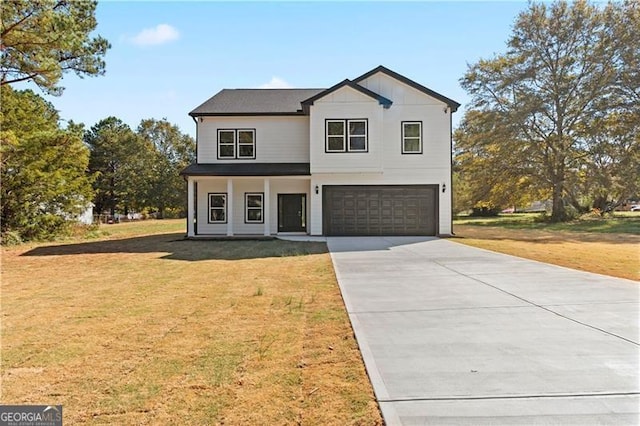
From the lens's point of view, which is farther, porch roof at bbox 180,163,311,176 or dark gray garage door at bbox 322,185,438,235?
dark gray garage door at bbox 322,185,438,235

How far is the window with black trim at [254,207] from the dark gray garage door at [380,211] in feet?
10.7

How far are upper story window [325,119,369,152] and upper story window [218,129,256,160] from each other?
3935mm

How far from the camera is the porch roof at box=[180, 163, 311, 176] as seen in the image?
62.7ft

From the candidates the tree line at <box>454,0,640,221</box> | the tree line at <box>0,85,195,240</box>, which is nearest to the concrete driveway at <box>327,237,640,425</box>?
the tree line at <box>0,85,195,240</box>

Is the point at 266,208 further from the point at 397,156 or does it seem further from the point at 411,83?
the point at 411,83

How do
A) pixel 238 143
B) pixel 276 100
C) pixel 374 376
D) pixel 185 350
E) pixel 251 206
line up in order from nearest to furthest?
pixel 374 376 → pixel 185 350 → pixel 238 143 → pixel 251 206 → pixel 276 100

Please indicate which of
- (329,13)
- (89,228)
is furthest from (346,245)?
(89,228)

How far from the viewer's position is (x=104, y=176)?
4862cm

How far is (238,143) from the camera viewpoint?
20672 millimetres

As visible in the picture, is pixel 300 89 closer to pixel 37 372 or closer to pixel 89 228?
pixel 89 228

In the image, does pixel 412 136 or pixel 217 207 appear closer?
pixel 412 136

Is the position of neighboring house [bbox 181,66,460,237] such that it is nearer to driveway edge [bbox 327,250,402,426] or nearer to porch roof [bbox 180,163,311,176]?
porch roof [bbox 180,163,311,176]

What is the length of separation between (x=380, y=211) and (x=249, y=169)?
6.44 m

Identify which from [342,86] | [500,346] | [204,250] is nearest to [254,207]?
[204,250]
